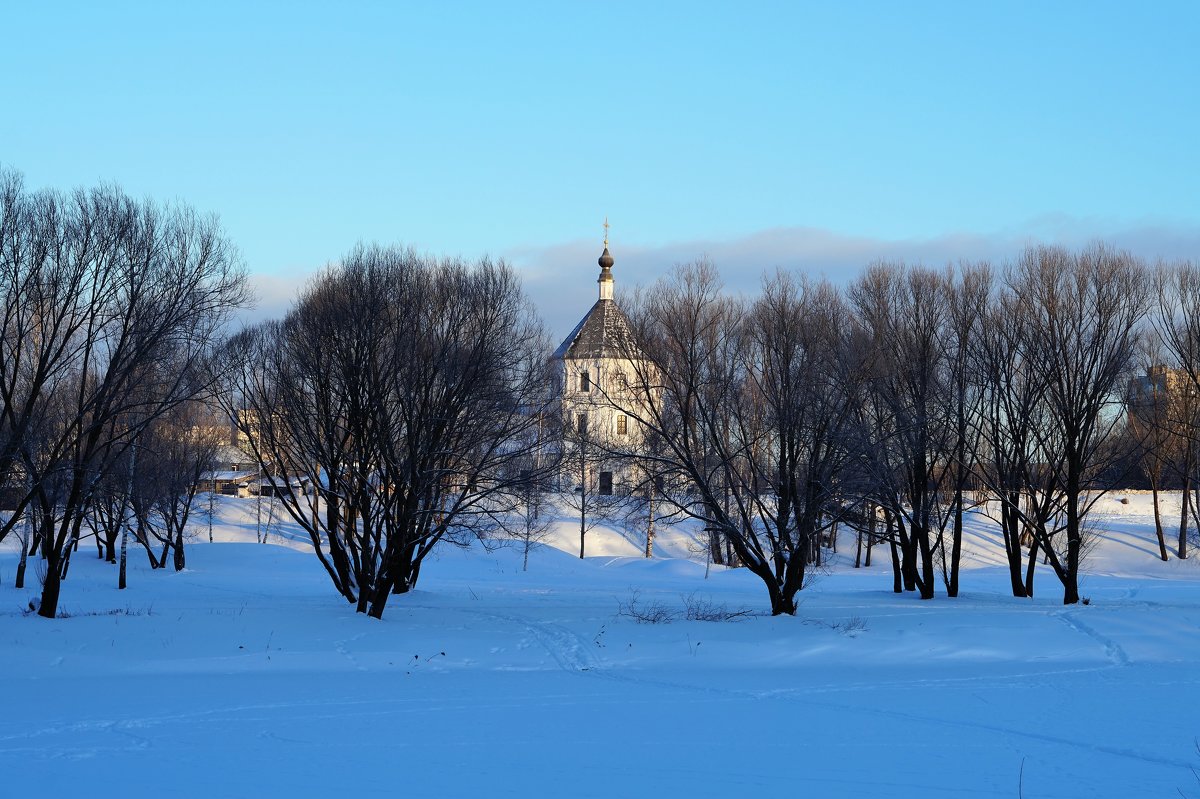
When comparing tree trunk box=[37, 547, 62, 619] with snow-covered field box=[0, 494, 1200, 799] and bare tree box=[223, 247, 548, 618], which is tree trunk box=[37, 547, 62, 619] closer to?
snow-covered field box=[0, 494, 1200, 799]

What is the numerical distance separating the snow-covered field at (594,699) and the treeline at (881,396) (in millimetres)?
2100

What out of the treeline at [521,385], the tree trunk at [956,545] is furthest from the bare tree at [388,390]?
the tree trunk at [956,545]

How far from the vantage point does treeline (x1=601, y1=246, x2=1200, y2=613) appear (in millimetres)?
20016

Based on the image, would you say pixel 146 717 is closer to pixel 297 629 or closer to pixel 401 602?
pixel 297 629

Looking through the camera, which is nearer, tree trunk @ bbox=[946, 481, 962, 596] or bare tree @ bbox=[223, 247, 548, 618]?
bare tree @ bbox=[223, 247, 548, 618]

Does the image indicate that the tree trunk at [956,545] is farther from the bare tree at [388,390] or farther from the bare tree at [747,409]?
the bare tree at [388,390]

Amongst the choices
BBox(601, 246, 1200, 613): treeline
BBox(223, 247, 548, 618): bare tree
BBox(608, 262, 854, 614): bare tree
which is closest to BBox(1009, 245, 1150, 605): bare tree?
BBox(601, 246, 1200, 613): treeline

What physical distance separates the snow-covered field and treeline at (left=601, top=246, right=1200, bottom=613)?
210 cm

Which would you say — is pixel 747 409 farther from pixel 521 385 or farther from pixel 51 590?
pixel 51 590

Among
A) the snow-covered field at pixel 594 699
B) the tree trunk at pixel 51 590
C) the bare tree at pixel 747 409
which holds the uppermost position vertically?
the bare tree at pixel 747 409

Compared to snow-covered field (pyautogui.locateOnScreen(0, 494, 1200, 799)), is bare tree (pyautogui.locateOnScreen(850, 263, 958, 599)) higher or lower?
higher

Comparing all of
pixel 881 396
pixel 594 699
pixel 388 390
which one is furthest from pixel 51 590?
pixel 881 396

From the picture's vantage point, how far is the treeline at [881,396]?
20.0 meters

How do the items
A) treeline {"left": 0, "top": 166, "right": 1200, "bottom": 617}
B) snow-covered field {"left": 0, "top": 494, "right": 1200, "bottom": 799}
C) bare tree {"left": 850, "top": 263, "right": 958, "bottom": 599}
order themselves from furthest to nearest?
1. bare tree {"left": 850, "top": 263, "right": 958, "bottom": 599}
2. treeline {"left": 0, "top": 166, "right": 1200, "bottom": 617}
3. snow-covered field {"left": 0, "top": 494, "right": 1200, "bottom": 799}
